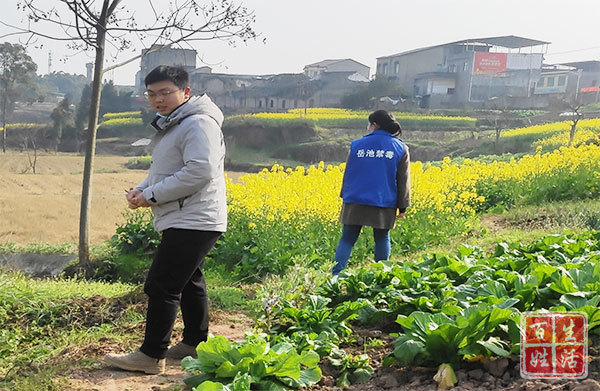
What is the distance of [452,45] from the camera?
49469 millimetres

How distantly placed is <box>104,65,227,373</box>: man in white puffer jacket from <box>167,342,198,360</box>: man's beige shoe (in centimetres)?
26

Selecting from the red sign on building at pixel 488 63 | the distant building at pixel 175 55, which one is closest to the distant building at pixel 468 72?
the red sign on building at pixel 488 63

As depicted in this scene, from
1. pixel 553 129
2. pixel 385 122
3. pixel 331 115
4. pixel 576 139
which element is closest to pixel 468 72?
pixel 331 115

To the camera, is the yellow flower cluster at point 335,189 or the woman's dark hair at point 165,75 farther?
the yellow flower cluster at point 335,189

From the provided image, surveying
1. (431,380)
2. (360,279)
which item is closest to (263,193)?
(360,279)

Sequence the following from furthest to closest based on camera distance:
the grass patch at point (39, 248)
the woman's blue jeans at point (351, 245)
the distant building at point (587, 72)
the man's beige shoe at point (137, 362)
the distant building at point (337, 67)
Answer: the distant building at point (587, 72)
the distant building at point (337, 67)
the grass patch at point (39, 248)
the woman's blue jeans at point (351, 245)
the man's beige shoe at point (137, 362)

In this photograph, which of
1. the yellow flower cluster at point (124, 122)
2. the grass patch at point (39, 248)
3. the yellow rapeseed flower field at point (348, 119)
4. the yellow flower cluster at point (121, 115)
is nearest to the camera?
the grass patch at point (39, 248)

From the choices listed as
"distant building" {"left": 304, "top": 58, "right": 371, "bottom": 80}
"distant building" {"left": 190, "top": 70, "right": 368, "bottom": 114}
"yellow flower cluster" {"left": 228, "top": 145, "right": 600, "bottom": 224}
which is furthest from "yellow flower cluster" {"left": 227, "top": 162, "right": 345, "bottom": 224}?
"distant building" {"left": 304, "top": 58, "right": 371, "bottom": 80}

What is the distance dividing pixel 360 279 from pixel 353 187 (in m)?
1.40

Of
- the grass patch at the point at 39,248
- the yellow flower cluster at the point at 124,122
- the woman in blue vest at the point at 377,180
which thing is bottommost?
the grass patch at the point at 39,248

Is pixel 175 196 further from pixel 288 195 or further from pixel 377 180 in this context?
pixel 288 195

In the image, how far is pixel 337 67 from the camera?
169 feet

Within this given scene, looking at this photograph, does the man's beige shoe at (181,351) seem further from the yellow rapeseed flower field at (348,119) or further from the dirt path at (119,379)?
the yellow rapeseed flower field at (348,119)

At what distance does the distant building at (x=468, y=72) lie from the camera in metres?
47.2
